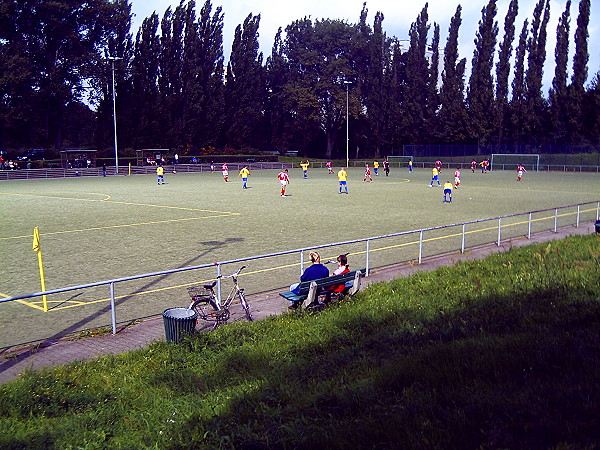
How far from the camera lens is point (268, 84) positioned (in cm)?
9931

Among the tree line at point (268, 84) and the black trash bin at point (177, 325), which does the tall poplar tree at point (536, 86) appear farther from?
the black trash bin at point (177, 325)

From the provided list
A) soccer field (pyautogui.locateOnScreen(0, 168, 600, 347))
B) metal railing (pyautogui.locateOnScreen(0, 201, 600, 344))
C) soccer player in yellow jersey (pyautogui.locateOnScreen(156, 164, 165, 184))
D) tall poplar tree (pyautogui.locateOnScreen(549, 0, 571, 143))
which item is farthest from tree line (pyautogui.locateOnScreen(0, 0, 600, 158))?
metal railing (pyautogui.locateOnScreen(0, 201, 600, 344))

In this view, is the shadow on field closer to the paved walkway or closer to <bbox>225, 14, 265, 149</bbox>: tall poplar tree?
the paved walkway

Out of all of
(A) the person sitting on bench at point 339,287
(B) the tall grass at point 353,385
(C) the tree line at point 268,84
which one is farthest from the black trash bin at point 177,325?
(C) the tree line at point 268,84

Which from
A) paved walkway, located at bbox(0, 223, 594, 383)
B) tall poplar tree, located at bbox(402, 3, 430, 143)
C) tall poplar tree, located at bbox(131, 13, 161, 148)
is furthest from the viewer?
tall poplar tree, located at bbox(402, 3, 430, 143)

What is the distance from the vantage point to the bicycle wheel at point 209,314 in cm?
951

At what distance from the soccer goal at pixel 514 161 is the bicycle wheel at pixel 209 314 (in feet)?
247

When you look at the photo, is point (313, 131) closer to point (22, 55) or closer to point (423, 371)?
point (22, 55)

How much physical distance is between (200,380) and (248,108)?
85896mm

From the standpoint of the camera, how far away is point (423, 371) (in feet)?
20.4

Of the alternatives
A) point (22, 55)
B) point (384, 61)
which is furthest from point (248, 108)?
point (22, 55)

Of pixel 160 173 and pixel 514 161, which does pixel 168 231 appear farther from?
pixel 514 161

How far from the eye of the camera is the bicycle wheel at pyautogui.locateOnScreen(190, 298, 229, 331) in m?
9.51

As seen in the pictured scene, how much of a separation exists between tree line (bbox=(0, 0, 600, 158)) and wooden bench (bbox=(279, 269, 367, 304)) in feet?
228
